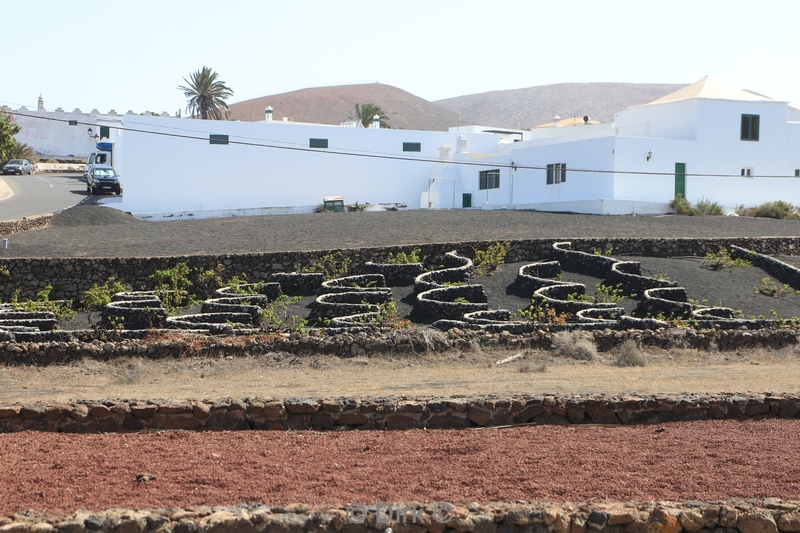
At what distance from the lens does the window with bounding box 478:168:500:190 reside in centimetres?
4722

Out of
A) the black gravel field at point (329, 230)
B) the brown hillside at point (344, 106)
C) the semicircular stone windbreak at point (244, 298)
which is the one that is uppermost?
the brown hillside at point (344, 106)

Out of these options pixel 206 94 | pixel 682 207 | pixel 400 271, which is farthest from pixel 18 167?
pixel 400 271

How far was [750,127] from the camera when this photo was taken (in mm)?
44000

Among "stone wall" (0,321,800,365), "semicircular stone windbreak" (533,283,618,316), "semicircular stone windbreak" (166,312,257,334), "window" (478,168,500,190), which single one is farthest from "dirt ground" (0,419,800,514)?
"window" (478,168,500,190)

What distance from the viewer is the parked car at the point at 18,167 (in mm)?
69206

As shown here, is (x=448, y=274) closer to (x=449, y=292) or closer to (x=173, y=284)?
(x=449, y=292)

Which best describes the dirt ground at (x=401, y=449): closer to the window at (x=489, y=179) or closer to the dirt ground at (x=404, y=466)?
the dirt ground at (x=404, y=466)

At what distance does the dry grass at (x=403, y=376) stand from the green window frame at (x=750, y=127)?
88.7ft

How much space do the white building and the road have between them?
4570 mm

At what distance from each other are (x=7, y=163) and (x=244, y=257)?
51370 millimetres

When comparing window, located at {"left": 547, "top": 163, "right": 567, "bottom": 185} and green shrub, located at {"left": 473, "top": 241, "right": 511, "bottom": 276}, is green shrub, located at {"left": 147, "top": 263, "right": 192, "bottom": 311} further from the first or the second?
window, located at {"left": 547, "top": 163, "right": 567, "bottom": 185}

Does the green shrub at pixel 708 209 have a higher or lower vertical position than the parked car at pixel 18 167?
lower

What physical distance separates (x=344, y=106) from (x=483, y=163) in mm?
86871

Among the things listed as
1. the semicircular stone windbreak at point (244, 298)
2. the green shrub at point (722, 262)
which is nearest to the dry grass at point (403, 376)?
the semicircular stone windbreak at point (244, 298)
